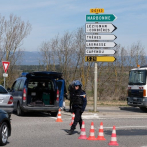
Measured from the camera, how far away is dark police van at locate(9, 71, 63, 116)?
1816 centimetres

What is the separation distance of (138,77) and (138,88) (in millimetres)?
664

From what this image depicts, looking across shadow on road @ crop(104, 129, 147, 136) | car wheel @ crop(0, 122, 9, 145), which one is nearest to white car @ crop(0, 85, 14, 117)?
shadow on road @ crop(104, 129, 147, 136)

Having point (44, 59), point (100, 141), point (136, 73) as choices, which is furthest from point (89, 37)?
point (44, 59)

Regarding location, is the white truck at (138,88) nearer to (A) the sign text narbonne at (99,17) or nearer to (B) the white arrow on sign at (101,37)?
(B) the white arrow on sign at (101,37)

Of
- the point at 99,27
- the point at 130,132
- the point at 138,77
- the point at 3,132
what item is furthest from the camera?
the point at 138,77

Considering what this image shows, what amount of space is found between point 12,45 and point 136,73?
1725 cm

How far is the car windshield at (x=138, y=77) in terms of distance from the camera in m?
23.0

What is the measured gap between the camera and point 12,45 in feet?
124

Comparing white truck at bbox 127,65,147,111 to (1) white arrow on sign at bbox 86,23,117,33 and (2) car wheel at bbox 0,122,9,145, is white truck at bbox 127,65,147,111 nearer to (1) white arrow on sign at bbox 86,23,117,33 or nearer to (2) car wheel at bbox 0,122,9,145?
(1) white arrow on sign at bbox 86,23,117,33

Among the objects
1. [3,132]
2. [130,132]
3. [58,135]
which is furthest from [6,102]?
[3,132]

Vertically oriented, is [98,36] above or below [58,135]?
above

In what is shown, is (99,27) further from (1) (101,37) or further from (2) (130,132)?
(2) (130,132)

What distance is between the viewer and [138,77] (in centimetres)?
2344

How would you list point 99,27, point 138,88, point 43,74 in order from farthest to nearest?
point 138,88, point 99,27, point 43,74
